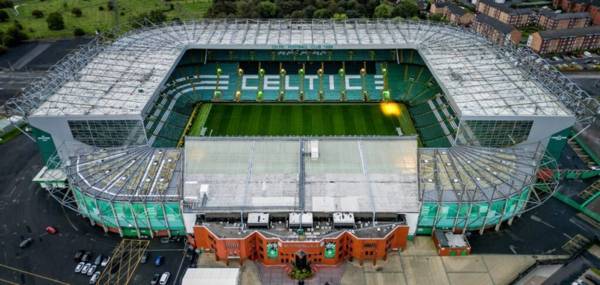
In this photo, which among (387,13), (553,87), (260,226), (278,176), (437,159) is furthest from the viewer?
(387,13)

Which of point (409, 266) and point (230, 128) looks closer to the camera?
point (409, 266)

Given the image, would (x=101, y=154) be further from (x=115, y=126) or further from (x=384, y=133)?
(x=384, y=133)

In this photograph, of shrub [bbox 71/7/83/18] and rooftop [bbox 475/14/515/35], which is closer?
rooftop [bbox 475/14/515/35]

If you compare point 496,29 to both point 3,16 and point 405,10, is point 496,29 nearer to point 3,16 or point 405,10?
point 405,10

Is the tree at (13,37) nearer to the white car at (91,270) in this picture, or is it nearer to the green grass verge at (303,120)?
the green grass verge at (303,120)

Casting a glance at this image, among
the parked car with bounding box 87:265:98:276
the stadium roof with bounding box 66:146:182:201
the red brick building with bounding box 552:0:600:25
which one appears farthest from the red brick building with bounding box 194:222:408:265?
the red brick building with bounding box 552:0:600:25

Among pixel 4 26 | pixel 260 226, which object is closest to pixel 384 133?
pixel 260 226

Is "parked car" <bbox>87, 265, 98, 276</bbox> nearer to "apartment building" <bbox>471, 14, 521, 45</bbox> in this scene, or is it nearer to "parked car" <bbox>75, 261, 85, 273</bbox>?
"parked car" <bbox>75, 261, 85, 273</bbox>
